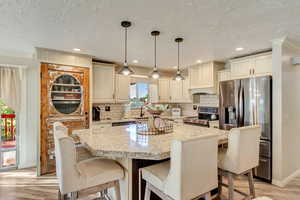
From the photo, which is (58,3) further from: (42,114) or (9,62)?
(9,62)

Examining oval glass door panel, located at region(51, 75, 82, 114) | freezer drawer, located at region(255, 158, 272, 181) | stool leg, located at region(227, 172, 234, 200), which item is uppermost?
oval glass door panel, located at region(51, 75, 82, 114)

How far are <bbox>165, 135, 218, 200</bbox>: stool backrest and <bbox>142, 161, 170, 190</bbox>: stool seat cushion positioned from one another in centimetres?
9

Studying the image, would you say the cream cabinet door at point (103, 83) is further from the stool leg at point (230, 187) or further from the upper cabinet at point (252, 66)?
the stool leg at point (230, 187)

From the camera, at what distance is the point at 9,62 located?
11.0 ft

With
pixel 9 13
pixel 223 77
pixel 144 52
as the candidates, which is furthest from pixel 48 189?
pixel 223 77

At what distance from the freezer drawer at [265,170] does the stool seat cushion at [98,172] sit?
2655mm

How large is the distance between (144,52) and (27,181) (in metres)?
3.29

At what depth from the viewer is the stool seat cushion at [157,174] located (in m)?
1.44

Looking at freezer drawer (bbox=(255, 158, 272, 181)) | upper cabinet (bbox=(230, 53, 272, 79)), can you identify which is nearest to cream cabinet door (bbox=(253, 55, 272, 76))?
upper cabinet (bbox=(230, 53, 272, 79))

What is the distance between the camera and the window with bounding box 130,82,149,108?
5.02m

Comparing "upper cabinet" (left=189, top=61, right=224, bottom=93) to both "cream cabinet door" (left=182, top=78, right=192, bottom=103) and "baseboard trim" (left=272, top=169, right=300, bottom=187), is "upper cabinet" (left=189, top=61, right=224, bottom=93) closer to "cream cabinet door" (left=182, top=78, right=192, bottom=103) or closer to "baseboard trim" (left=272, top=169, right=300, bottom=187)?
"cream cabinet door" (left=182, top=78, right=192, bottom=103)

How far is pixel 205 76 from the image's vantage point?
438cm

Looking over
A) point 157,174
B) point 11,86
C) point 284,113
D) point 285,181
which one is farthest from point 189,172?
point 11,86

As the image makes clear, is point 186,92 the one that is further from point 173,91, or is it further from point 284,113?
point 284,113
